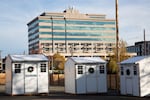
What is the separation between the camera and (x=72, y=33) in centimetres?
16600

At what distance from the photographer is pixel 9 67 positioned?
30.2 metres

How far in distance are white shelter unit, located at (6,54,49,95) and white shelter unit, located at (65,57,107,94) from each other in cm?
243

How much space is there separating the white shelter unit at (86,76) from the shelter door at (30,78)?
3.41 metres

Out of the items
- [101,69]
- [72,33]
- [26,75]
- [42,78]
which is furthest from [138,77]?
[72,33]

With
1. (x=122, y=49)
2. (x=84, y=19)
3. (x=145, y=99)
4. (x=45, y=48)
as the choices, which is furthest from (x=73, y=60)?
(x=84, y=19)

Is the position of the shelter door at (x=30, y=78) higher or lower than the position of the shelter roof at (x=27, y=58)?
lower

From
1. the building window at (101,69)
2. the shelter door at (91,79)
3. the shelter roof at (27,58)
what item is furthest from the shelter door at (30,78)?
the building window at (101,69)

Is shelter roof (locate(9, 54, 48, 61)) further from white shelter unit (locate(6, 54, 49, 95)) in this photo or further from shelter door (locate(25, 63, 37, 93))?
shelter door (locate(25, 63, 37, 93))

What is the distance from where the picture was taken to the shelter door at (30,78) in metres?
29.5

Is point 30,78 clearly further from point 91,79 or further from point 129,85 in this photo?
point 129,85

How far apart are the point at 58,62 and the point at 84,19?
6358 cm

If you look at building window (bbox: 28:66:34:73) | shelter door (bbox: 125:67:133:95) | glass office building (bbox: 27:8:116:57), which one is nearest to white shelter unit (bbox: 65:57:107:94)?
shelter door (bbox: 125:67:133:95)

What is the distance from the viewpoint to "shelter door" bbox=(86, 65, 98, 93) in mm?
30500

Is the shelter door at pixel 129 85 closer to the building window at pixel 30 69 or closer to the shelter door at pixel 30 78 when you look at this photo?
the shelter door at pixel 30 78
